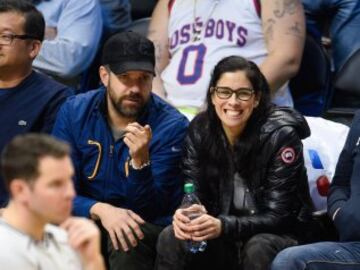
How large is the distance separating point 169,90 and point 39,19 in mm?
941

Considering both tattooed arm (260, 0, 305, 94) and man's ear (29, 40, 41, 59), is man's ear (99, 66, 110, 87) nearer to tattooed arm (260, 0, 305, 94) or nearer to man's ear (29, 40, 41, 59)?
man's ear (29, 40, 41, 59)

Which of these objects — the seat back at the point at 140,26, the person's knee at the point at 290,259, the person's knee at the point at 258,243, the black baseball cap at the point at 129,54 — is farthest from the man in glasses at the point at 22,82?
the person's knee at the point at 290,259

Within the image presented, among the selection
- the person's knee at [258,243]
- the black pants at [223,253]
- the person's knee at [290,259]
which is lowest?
the black pants at [223,253]

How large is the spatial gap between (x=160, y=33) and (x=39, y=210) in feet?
10.5

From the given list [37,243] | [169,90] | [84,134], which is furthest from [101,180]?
[37,243]

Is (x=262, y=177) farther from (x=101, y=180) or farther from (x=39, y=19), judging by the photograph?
(x=39, y=19)

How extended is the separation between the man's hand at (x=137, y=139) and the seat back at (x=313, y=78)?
5.30 feet

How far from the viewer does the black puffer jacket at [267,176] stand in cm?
443

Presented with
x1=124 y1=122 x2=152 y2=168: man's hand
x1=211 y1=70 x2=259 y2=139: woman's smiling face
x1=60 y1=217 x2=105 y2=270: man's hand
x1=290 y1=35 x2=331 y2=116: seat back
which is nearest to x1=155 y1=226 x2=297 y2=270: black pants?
x1=124 y1=122 x2=152 y2=168: man's hand

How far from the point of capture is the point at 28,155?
8.93 feet

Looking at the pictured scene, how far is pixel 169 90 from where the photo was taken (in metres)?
5.61

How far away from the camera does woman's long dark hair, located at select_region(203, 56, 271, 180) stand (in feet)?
14.8

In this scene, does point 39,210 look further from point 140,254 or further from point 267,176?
point 267,176

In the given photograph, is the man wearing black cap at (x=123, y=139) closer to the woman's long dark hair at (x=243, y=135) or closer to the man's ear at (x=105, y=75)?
the man's ear at (x=105, y=75)
